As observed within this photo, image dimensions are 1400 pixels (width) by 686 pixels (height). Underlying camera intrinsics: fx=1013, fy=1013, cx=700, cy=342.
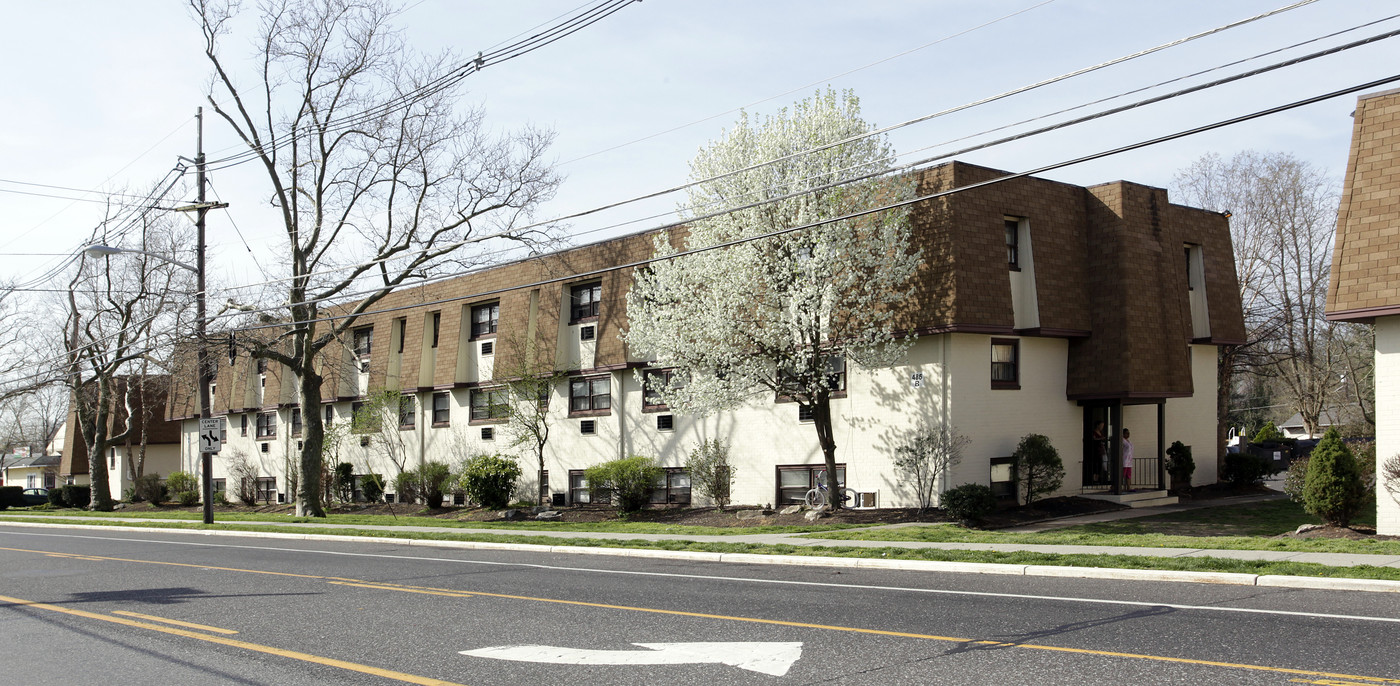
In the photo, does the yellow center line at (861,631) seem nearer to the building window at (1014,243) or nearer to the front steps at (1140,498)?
the building window at (1014,243)

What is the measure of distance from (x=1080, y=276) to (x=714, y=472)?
10.1m

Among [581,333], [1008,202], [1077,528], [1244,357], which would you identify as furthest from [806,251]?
[1244,357]

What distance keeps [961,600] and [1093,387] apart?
14378 millimetres

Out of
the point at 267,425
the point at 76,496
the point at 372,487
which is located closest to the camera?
the point at 372,487

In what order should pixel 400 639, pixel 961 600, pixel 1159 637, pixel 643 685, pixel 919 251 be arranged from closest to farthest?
pixel 643 685
pixel 1159 637
pixel 400 639
pixel 961 600
pixel 919 251

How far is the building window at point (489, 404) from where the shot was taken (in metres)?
31.5

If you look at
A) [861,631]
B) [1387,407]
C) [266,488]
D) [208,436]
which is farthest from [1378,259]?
[266,488]

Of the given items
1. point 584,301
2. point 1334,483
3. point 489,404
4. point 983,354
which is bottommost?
point 1334,483

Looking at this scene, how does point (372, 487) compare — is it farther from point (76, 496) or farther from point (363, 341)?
point (76, 496)

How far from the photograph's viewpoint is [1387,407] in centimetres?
1602

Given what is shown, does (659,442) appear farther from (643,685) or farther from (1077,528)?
(643,685)

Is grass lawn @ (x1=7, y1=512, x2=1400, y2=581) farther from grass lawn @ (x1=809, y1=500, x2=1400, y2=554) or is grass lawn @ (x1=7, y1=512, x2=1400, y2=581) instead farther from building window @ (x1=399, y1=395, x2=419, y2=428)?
building window @ (x1=399, y1=395, x2=419, y2=428)

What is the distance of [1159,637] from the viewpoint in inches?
332

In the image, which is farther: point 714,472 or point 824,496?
point 714,472
